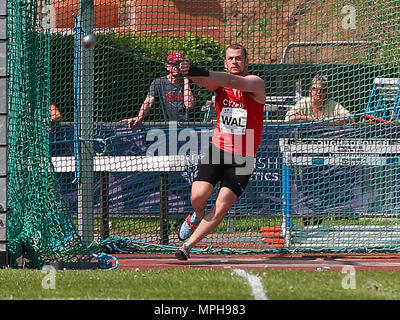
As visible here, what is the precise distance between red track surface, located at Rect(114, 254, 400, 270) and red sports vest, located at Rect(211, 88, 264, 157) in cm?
124

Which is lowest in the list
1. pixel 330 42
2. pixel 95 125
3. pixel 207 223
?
pixel 207 223

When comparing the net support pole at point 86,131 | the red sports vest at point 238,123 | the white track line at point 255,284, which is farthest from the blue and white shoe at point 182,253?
the net support pole at point 86,131

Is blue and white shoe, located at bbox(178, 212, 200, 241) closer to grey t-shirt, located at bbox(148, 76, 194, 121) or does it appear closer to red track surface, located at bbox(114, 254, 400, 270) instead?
red track surface, located at bbox(114, 254, 400, 270)

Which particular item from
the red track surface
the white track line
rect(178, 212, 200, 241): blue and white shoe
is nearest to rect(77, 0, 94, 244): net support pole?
the red track surface

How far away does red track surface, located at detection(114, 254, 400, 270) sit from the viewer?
28.3 ft

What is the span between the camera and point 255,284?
623 cm

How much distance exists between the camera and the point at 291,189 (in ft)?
34.2

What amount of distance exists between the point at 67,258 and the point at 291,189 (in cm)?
318

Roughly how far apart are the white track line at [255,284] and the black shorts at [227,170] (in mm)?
1303

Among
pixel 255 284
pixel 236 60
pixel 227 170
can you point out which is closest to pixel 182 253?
pixel 227 170

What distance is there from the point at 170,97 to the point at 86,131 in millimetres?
1287

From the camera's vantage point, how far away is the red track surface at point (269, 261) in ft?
28.3
